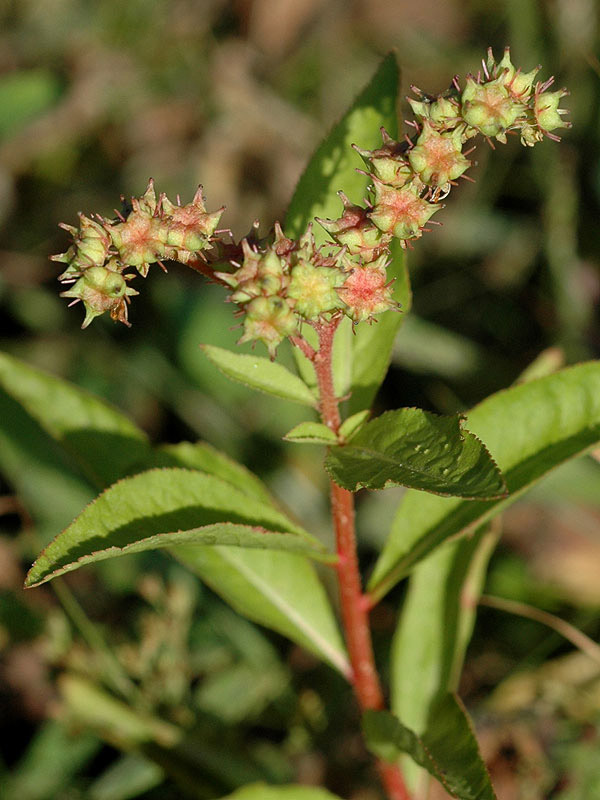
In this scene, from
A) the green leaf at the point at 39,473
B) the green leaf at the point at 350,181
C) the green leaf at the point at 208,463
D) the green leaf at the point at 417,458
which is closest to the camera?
the green leaf at the point at 417,458

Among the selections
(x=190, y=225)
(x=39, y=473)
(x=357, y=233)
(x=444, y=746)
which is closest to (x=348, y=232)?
(x=357, y=233)

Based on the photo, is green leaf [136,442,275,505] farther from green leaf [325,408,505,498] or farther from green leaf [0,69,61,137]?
green leaf [0,69,61,137]

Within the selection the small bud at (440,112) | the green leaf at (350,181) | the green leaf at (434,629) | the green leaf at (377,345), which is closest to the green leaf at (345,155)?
the green leaf at (350,181)

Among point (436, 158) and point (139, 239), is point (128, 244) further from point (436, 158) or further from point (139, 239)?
point (436, 158)

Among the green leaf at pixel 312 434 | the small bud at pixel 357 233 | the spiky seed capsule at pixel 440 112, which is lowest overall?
the green leaf at pixel 312 434

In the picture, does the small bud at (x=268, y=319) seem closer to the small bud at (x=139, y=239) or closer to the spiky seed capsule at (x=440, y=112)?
the small bud at (x=139, y=239)

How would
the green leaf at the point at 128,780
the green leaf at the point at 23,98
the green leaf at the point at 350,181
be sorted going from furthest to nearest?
the green leaf at the point at 23,98
the green leaf at the point at 128,780
the green leaf at the point at 350,181

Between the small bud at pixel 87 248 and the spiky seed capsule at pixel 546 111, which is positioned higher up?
the spiky seed capsule at pixel 546 111

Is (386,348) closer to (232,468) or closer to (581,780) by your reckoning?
(232,468)
